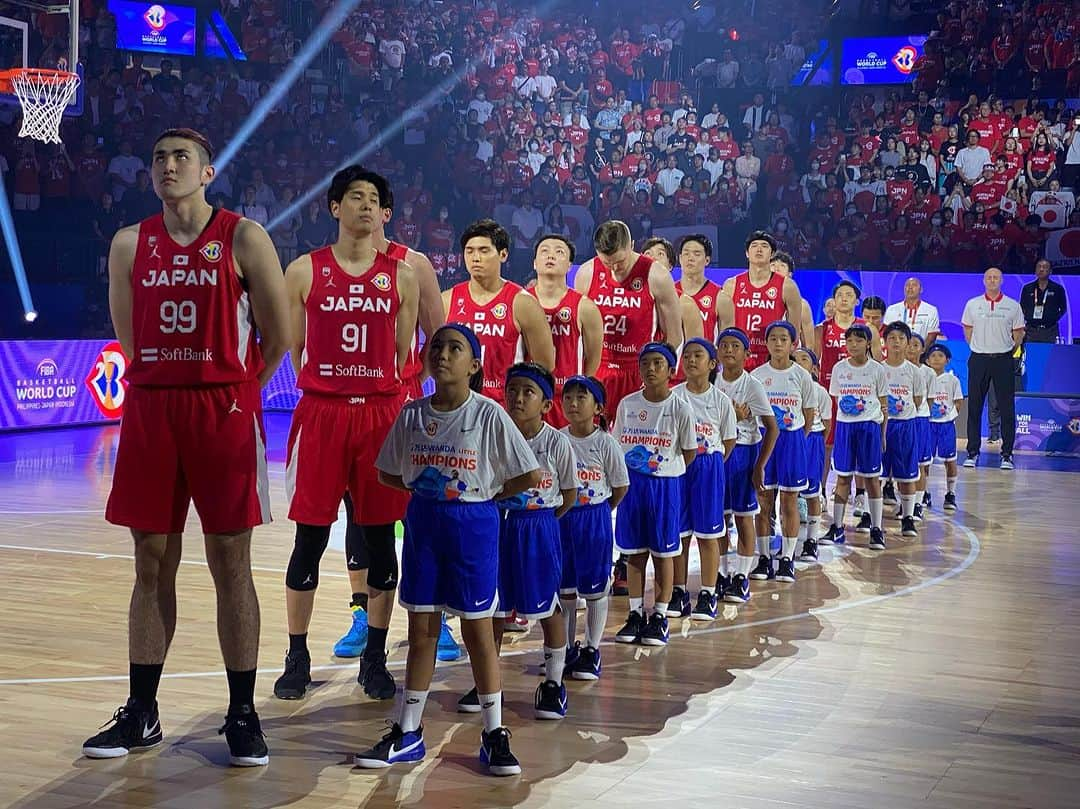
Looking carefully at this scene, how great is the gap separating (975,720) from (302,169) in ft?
52.2

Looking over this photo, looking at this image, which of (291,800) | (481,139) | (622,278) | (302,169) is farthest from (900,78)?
(291,800)

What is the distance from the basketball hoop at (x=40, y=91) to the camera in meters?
13.0

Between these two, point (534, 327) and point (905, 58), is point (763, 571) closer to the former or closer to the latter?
point (534, 327)

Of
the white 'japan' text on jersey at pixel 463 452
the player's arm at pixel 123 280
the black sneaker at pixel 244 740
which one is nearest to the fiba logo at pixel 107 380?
the player's arm at pixel 123 280

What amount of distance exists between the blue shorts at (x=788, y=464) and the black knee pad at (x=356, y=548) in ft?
10.1

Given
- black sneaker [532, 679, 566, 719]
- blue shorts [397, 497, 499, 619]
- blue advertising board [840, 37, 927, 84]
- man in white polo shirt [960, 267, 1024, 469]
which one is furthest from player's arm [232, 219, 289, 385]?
blue advertising board [840, 37, 927, 84]

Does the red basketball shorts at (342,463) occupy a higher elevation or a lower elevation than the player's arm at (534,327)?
lower

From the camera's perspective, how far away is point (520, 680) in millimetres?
5652

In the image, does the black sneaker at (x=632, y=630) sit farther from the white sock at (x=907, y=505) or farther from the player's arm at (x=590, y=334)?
the white sock at (x=907, y=505)

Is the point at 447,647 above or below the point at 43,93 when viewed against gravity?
below

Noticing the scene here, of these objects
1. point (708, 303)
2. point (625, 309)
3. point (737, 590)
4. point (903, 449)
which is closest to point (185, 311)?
point (625, 309)

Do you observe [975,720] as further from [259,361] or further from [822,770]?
[259,361]

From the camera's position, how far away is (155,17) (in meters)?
20.2

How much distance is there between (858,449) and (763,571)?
176cm
